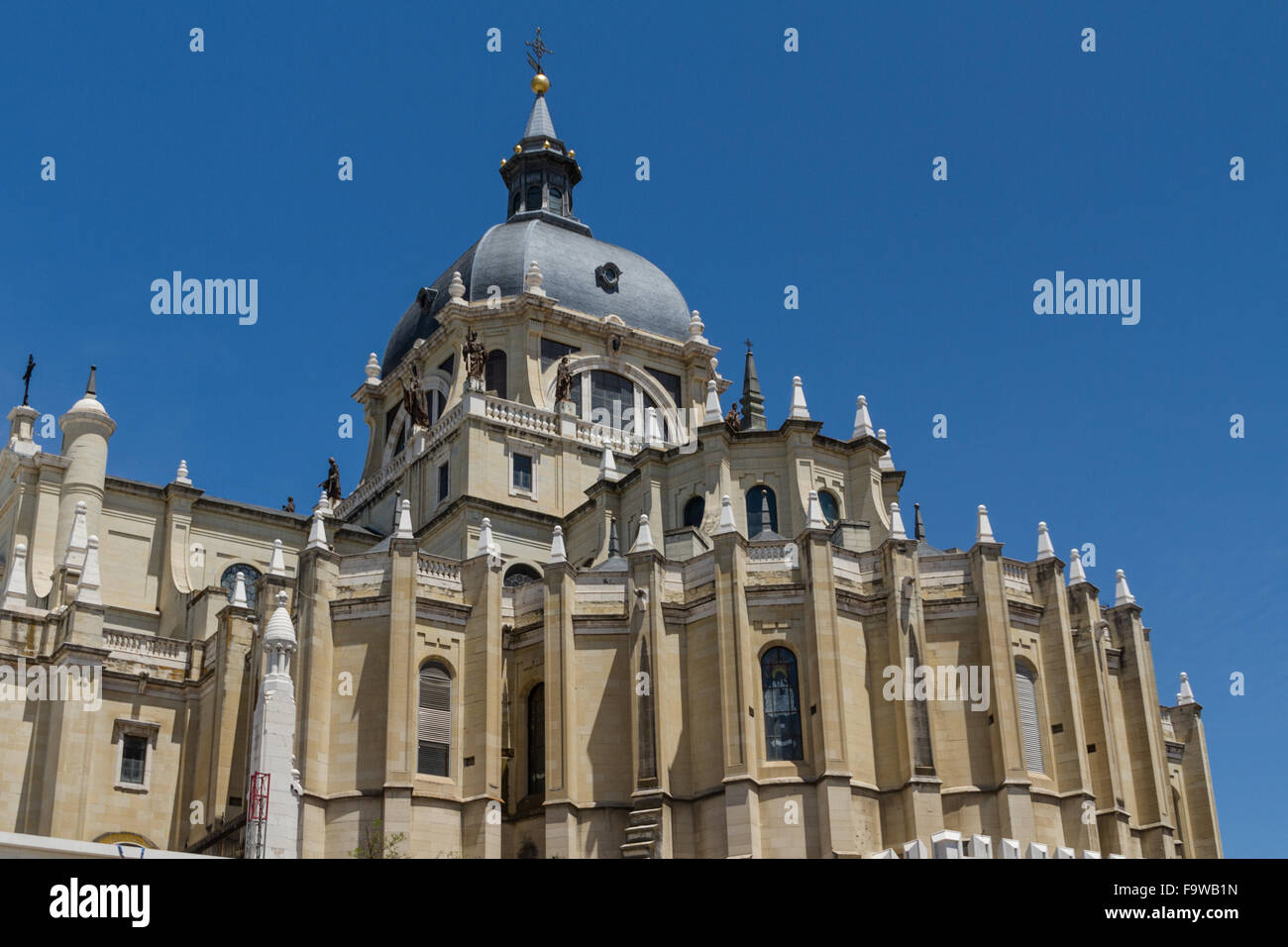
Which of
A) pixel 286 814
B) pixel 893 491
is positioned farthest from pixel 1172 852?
pixel 286 814

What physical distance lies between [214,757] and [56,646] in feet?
22.2

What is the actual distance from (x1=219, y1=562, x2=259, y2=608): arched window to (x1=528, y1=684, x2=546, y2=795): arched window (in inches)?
634

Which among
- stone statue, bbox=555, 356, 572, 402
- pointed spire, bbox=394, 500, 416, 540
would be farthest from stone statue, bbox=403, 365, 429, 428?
pointed spire, bbox=394, 500, 416, 540

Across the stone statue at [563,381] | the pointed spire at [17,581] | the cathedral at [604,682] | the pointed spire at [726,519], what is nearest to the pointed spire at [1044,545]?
the cathedral at [604,682]

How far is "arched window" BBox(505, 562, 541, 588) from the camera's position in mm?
62016

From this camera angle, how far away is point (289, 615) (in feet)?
160

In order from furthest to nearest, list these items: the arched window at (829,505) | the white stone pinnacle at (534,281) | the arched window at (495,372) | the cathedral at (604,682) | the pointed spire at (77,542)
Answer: the white stone pinnacle at (534,281) < the arched window at (495,372) < the arched window at (829,505) < the pointed spire at (77,542) < the cathedral at (604,682)

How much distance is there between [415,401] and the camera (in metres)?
71.8

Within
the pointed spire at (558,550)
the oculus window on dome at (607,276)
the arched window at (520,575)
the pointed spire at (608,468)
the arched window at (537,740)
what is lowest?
the arched window at (537,740)

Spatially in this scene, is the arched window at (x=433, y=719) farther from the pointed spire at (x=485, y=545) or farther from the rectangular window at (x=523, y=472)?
the rectangular window at (x=523, y=472)

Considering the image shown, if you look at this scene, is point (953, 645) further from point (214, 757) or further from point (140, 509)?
point (140, 509)

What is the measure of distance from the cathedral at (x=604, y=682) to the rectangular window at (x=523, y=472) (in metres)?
3.03

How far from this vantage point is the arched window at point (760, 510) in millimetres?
58897

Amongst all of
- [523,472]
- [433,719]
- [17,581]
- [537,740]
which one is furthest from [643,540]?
A: [17,581]
